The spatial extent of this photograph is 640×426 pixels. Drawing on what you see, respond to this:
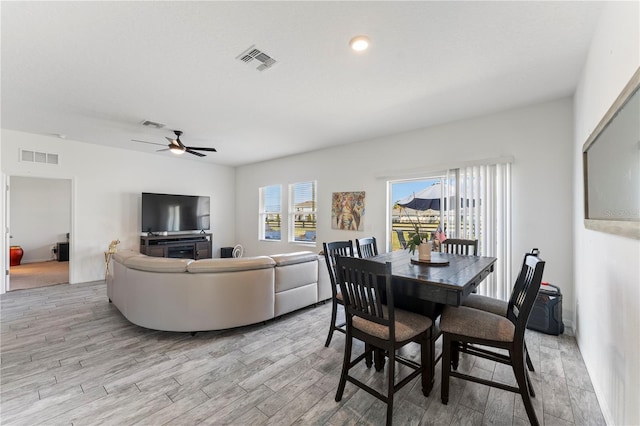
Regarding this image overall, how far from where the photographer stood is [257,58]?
243 centimetres

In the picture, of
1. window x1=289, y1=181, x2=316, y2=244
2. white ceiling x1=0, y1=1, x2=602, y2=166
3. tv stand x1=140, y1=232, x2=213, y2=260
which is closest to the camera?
white ceiling x1=0, y1=1, x2=602, y2=166

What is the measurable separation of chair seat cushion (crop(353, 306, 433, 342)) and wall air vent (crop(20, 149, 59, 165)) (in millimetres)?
6187

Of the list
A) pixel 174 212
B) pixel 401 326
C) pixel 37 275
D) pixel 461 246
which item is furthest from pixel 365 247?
pixel 37 275

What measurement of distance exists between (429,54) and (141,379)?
12.0ft

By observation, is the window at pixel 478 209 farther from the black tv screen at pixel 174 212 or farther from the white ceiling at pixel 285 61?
the black tv screen at pixel 174 212

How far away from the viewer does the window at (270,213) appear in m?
6.78

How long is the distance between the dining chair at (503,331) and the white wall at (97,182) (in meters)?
6.42

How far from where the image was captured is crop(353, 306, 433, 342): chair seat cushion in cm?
180

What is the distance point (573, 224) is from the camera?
3121mm

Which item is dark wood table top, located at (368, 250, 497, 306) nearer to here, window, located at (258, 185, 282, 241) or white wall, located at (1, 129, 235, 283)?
window, located at (258, 185, 282, 241)

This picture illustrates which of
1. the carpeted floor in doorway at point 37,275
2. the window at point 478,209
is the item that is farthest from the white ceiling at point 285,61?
the carpeted floor in doorway at point 37,275

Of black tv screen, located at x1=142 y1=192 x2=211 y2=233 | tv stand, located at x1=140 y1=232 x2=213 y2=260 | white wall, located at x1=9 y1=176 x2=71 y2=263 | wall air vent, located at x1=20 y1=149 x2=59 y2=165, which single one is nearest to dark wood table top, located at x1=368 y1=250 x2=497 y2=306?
tv stand, located at x1=140 y1=232 x2=213 y2=260

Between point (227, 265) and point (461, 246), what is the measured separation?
2.84m

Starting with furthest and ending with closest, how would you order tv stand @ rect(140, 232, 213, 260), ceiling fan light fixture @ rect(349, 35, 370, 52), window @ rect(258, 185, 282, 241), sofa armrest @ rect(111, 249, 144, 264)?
window @ rect(258, 185, 282, 241)
tv stand @ rect(140, 232, 213, 260)
sofa armrest @ rect(111, 249, 144, 264)
ceiling fan light fixture @ rect(349, 35, 370, 52)
